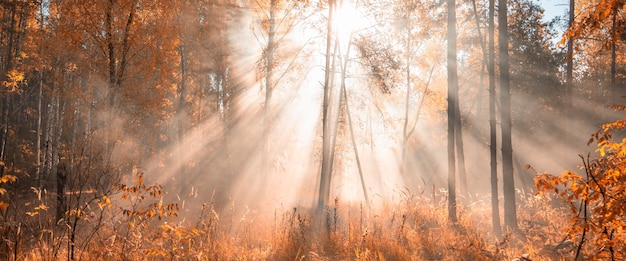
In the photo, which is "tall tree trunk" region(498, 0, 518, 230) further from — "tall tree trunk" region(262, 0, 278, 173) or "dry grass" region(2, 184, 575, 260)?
"tall tree trunk" region(262, 0, 278, 173)

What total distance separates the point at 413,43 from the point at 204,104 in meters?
14.6

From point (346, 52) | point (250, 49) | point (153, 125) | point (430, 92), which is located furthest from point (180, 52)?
point (430, 92)

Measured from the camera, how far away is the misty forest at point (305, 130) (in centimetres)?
547

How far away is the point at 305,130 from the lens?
67.8 ft

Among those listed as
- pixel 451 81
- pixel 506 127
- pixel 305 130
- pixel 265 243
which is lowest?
pixel 265 243

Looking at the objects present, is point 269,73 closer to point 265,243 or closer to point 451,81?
point 451,81

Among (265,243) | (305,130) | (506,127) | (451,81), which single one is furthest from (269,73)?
(305,130)

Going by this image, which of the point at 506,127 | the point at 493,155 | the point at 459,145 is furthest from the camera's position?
the point at 459,145

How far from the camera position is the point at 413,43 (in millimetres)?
17547

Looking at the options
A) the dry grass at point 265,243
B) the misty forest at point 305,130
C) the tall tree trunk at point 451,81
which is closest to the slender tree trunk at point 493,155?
the misty forest at point 305,130

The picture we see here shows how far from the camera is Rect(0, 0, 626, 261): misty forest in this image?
18.0ft

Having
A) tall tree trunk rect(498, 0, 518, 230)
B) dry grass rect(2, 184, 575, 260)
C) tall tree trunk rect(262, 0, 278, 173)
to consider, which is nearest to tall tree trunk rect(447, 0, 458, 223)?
dry grass rect(2, 184, 575, 260)

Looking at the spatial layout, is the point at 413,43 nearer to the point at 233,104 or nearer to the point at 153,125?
the point at 233,104

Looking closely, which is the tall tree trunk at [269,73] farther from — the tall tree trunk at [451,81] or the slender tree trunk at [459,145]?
the slender tree trunk at [459,145]
